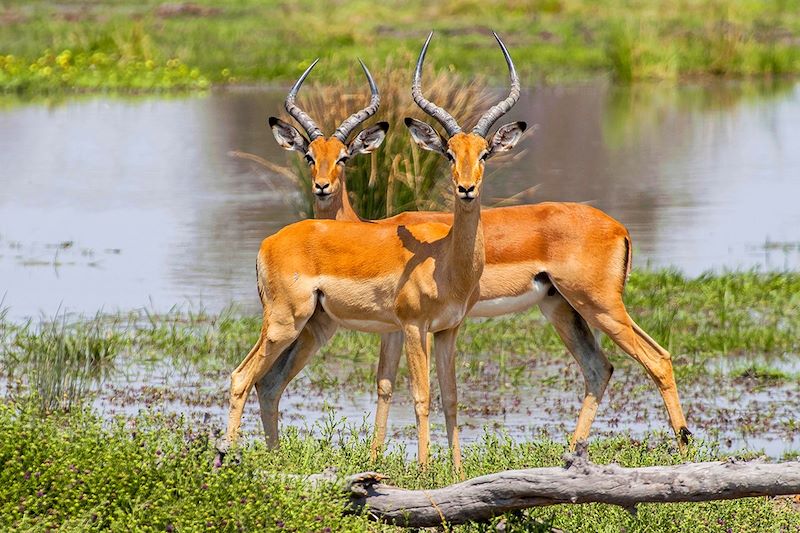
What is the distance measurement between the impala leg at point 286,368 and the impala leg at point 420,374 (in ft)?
2.23

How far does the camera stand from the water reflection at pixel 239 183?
14.7 meters

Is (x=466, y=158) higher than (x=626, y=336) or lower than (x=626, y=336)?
higher

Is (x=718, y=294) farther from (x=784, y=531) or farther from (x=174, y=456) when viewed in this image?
(x=174, y=456)

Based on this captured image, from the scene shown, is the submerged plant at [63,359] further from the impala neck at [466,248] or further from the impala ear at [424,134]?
the impala ear at [424,134]

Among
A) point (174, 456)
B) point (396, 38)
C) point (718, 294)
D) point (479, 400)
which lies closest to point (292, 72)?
point (396, 38)

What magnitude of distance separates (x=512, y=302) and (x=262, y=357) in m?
1.43

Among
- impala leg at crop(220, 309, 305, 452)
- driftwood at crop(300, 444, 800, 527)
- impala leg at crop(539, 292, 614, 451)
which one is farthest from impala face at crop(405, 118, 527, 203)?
driftwood at crop(300, 444, 800, 527)

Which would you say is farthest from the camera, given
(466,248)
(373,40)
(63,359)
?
(373,40)

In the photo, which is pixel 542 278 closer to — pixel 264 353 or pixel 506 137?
pixel 506 137

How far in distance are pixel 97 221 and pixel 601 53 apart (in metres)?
19.5

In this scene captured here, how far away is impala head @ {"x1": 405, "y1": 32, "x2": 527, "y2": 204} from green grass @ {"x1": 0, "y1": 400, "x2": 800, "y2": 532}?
4.29ft

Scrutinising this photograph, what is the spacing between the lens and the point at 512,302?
28.3ft

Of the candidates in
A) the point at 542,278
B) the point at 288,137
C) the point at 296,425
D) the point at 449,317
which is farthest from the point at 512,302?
the point at 288,137

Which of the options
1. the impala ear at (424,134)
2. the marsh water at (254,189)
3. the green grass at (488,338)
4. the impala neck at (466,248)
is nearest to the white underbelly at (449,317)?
the impala neck at (466,248)
